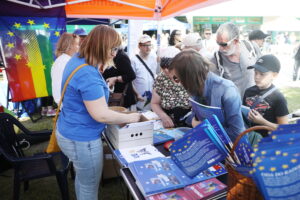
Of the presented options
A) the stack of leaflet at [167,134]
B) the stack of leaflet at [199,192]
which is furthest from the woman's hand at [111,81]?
the stack of leaflet at [199,192]

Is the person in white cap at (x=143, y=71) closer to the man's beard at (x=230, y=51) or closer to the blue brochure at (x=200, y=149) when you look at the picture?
the man's beard at (x=230, y=51)

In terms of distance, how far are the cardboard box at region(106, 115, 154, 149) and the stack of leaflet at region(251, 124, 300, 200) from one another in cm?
96

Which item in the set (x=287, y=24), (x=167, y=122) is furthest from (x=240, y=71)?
(x=287, y=24)

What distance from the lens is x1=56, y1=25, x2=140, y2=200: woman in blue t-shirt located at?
1287 mm

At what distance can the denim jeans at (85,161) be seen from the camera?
1456 mm

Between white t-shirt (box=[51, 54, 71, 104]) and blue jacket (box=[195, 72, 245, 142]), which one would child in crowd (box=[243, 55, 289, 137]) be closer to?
blue jacket (box=[195, 72, 245, 142])

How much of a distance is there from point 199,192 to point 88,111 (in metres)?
0.72

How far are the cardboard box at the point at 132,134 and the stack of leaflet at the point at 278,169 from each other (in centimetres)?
96

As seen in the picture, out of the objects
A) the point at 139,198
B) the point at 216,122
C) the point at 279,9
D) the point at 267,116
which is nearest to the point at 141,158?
the point at 139,198

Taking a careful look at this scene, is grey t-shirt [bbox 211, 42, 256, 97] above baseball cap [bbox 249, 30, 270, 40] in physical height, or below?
below

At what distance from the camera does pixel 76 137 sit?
1426 mm

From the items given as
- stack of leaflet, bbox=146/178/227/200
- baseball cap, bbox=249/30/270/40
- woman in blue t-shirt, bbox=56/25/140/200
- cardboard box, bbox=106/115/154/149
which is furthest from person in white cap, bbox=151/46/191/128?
baseball cap, bbox=249/30/270/40

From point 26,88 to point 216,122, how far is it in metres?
3.76

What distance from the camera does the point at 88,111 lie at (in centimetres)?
133
